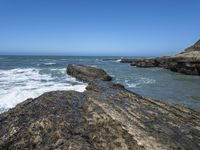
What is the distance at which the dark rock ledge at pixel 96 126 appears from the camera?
194 inches

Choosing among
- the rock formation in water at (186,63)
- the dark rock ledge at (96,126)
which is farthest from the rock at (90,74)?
the dark rock ledge at (96,126)

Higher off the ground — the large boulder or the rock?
the large boulder

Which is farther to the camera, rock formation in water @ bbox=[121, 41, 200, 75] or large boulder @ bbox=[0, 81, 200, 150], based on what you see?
rock formation in water @ bbox=[121, 41, 200, 75]

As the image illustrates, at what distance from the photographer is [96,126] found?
5539 millimetres

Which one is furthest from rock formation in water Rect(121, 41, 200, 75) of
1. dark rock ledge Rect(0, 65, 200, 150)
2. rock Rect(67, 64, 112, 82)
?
dark rock ledge Rect(0, 65, 200, 150)

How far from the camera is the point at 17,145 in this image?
208 inches

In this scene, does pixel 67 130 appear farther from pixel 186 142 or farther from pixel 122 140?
pixel 186 142

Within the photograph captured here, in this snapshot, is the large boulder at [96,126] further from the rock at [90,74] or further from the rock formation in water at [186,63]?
the rock formation in water at [186,63]

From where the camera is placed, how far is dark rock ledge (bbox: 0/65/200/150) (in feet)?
16.2

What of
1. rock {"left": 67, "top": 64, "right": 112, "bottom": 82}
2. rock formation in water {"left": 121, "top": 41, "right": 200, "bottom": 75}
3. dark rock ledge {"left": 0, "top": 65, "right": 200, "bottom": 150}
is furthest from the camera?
rock formation in water {"left": 121, "top": 41, "right": 200, "bottom": 75}

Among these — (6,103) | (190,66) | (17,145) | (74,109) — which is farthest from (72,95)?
(190,66)

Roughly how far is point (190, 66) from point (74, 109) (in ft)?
119

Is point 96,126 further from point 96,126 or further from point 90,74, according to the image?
point 90,74

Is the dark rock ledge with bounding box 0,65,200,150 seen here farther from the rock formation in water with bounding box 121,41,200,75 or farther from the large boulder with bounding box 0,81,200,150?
the rock formation in water with bounding box 121,41,200,75
